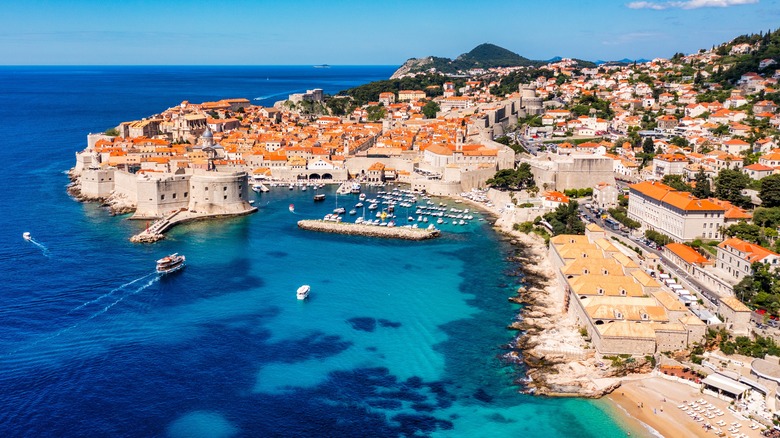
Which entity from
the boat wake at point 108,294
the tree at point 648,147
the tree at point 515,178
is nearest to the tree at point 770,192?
the tree at point 648,147

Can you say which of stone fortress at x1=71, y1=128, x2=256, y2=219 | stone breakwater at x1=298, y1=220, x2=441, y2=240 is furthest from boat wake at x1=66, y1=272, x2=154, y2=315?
stone fortress at x1=71, y1=128, x2=256, y2=219

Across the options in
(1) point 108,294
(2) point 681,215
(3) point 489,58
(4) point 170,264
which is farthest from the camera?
(3) point 489,58

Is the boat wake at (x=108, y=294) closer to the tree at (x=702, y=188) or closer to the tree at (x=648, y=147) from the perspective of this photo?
the tree at (x=702, y=188)

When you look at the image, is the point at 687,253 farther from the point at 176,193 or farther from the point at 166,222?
the point at 176,193

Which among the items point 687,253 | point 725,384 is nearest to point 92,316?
point 725,384

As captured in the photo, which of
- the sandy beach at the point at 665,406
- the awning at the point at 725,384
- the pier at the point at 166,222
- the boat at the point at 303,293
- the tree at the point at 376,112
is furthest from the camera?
the tree at the point at 376,112

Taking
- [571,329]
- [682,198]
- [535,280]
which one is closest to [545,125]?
[682,198]

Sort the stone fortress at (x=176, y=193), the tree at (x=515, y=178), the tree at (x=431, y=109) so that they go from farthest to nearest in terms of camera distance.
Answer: the tree at (x=431, y=109)
the tree at (x=515, y=178)
the stone fortress at (x=176, y=193)
